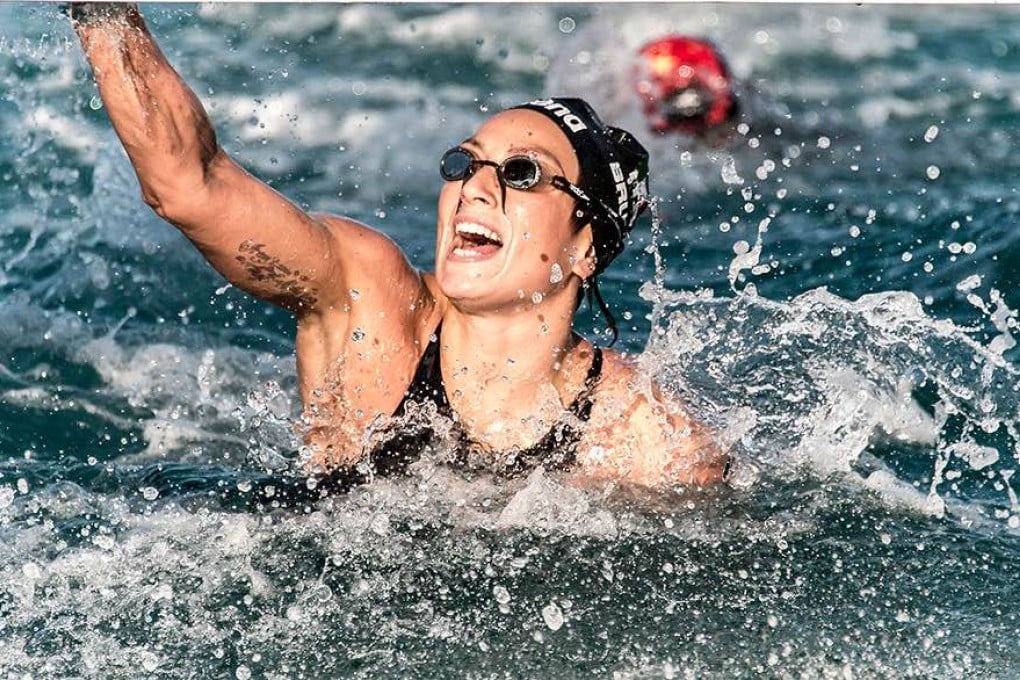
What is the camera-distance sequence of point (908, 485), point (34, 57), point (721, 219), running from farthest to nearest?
point (34, 57) → point (721, 219) → point (908, 485)

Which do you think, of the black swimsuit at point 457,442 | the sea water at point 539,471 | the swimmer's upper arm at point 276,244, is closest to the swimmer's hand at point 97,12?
the swimmer's upper arm at point 276,244

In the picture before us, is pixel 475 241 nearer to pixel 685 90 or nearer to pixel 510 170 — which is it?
pixel 510 170

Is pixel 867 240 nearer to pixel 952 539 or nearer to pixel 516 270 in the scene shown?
pixel 952 539

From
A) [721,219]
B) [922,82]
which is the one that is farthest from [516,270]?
[922,82]

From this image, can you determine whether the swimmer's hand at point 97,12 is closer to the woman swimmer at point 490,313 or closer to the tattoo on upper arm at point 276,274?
the woman swimmer at point 490,313

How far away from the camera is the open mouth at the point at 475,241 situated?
4.93 metres

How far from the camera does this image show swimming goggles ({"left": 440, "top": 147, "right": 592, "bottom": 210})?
4.94 m

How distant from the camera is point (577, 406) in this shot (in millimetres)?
5289

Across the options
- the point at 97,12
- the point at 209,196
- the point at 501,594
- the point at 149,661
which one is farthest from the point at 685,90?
the point at 149,661

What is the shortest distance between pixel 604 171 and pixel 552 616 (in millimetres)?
1509

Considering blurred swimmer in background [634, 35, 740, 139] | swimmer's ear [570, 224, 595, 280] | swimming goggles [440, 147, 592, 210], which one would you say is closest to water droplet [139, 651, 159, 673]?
swimming goggles [440, 147, 592, 210]

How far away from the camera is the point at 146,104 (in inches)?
163

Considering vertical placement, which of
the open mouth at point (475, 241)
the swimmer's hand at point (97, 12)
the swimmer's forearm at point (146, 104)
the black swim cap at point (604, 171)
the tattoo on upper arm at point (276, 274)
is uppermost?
the swimmer's hand at point (97, 12)

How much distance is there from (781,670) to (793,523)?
3.17 ft
